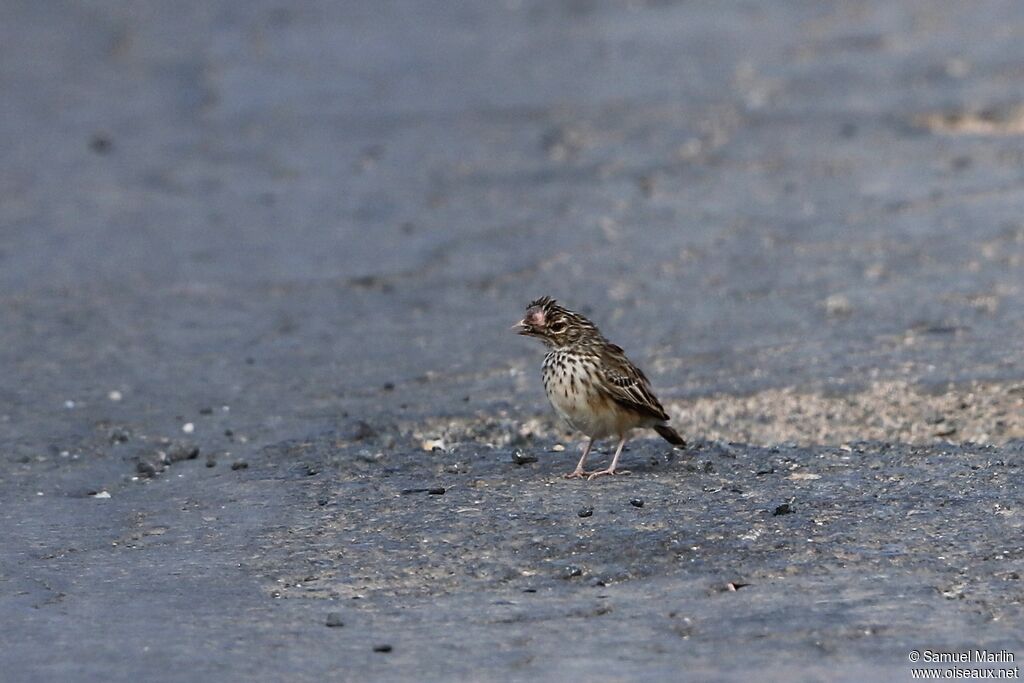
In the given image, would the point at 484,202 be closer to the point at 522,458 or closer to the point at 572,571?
the point at 522,458

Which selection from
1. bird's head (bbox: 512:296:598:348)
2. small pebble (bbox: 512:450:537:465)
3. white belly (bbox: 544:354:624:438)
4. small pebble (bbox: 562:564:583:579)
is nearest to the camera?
small pebble (bbox: 562:564:583:579)

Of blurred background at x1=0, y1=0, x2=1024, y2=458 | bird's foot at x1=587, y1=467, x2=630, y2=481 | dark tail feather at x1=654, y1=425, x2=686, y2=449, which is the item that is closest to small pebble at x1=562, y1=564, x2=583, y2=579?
bird's foot at x1=587, y1=467, x2=630, y2=481

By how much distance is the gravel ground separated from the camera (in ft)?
22.5

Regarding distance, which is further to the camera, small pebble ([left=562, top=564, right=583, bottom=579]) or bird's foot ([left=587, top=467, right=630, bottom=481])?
bird's foot ([left=587, top=467, right=630, bottom=481])

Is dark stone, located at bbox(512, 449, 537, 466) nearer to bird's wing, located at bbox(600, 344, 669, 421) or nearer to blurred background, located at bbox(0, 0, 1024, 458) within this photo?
bird's wing, located at bbox(600, 344, 669, 421)

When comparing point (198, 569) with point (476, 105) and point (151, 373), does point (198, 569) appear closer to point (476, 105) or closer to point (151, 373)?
point (151, 373)

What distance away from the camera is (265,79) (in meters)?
20.7

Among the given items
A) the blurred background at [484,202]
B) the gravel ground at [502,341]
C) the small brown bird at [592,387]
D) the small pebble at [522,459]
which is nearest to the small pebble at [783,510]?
the gravel ground at [502,341]

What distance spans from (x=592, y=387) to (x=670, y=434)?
58 cm

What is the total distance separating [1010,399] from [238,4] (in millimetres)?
17378

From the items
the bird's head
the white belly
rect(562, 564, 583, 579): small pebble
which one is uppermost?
the bird's head

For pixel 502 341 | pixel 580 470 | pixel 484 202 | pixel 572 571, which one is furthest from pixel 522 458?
pixel 484 202

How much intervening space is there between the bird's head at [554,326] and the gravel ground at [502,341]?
58 centimetres

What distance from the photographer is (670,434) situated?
904 centimetres
